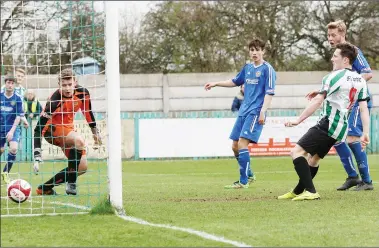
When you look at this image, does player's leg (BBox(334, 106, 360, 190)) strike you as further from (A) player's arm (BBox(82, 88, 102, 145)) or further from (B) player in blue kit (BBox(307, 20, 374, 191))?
(A) player's arm (BBox(82, 88, 102, 145))

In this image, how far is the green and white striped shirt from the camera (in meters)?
9.54

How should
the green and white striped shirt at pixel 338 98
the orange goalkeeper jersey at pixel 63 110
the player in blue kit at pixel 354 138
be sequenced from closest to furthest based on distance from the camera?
the green and white striped shirt at pixel 338 98
the orange goalkeeper jersey at pixel 63 110
the player in blue kit at pixel 354 138

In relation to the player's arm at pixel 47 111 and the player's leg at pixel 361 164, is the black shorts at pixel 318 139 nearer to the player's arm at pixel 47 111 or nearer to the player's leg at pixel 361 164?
the player's leg at pixel 361 164

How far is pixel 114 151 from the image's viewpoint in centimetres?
810

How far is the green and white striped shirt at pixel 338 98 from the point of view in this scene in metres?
9.54

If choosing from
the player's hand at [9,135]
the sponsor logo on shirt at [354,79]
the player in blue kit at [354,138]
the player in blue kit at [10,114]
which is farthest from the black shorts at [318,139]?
the player's hand at [9,135]

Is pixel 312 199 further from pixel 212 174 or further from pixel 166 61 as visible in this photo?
pixel 166 61

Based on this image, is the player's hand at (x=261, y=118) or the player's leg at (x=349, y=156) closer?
the player's leg at (x=349, y=156)

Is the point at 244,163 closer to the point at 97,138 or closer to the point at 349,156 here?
the point at 349,156

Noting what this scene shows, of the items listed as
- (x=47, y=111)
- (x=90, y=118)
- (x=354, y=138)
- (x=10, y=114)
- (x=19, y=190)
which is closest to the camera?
(x=19, y=190)

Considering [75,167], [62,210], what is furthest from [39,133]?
[62,210]

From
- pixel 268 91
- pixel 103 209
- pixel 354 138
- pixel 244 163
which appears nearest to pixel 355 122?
pixel 354 138

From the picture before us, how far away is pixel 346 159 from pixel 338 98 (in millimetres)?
2266

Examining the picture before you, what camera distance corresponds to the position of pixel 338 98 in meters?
9.59
